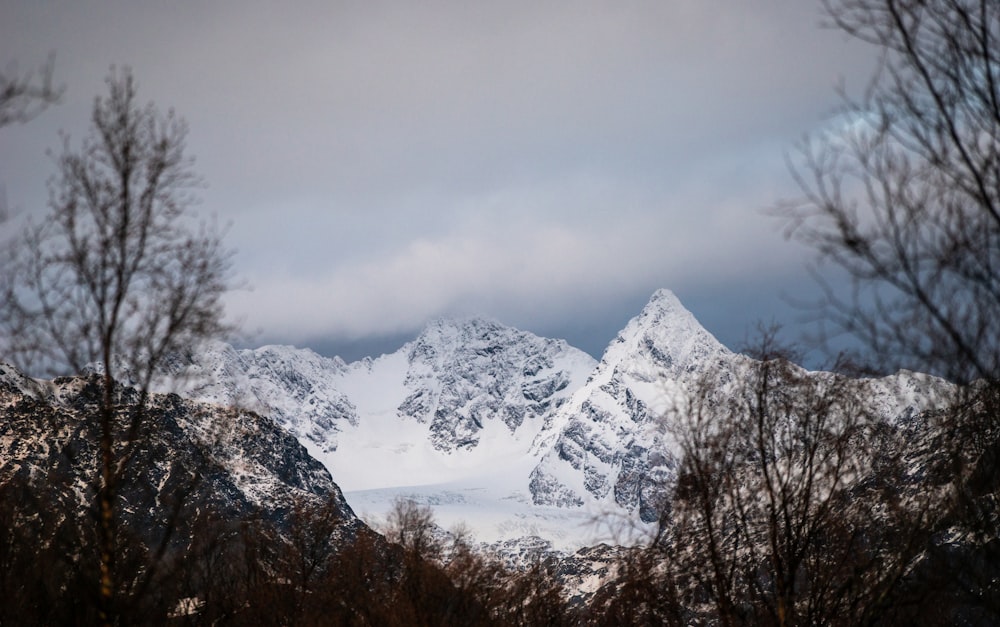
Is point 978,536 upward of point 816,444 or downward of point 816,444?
downward

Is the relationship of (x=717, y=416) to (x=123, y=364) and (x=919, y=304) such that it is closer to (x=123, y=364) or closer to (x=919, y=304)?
(x=919, y=304)

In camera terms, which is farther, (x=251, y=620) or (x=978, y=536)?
(x=251, y=620)

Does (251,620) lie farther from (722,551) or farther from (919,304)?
(919,304)

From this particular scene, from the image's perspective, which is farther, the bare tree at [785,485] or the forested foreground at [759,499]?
the bare tree at [785,485]

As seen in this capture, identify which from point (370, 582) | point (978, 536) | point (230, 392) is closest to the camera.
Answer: point (978, 536)

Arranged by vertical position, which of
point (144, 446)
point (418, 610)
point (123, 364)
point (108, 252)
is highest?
point (108, 252)

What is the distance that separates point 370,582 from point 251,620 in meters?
7.07

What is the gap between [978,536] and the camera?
1121cm

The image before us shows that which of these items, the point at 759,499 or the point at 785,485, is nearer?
the point at 785,485

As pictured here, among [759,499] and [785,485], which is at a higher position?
[785,485]

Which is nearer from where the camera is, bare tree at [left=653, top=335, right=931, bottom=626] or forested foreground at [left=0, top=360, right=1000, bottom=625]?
→ forested foreground at [left=0, top=360, right=1000, bottom=625]

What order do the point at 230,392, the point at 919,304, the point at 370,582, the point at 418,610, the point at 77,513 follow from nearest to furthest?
1. the point at 919,304
2. the point at 230,392
3. the point at 77,513
4. the point at 418,610
5. the point at 370,582

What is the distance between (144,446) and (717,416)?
10.1 metres

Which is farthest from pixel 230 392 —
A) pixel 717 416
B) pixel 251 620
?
pixel 251 620
